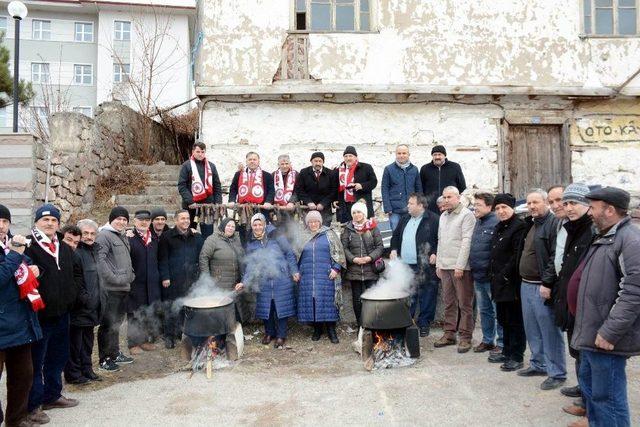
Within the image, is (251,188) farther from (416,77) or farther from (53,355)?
(416,77)

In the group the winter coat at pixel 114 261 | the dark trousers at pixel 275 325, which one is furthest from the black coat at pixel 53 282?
the dark trousers at pixel 275 325

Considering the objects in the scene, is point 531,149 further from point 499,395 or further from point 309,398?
point 309,398

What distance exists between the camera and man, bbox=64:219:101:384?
498 cm

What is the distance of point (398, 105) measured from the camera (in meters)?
10.5

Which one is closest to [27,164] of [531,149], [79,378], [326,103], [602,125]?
[79,378]

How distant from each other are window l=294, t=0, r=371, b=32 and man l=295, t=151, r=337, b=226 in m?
4.41

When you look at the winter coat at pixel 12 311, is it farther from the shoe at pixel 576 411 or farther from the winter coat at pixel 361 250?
the shoe at pixel 576 411

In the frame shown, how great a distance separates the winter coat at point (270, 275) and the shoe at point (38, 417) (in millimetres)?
2651

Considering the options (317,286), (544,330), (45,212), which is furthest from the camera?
(317,286)

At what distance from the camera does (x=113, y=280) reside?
5.64m

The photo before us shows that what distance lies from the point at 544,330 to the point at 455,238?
1660mm

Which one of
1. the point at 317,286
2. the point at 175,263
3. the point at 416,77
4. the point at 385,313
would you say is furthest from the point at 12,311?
the point at 416,77

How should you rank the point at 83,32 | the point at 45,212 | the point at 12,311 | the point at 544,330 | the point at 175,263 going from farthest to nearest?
the point at 83,32, the point at 175,263, the point at 544,330, the point at 45,212, the point at 12,311

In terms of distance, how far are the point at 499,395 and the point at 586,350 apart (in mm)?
1503
